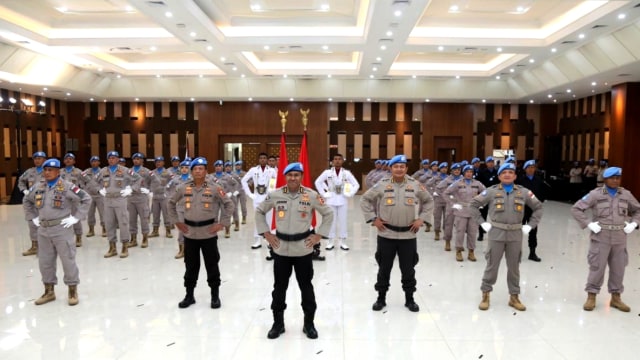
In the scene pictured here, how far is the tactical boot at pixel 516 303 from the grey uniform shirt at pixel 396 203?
1.49 metres

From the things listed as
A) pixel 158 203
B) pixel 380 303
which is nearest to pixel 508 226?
pixel 380 303

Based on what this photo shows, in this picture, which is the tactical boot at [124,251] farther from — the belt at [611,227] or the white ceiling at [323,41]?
the belt at [611,227]

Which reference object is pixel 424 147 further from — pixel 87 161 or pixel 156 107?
pixel 87 161

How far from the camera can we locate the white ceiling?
10.4m

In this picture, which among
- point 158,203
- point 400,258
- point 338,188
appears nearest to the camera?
point 400,258

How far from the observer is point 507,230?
5.18 metres

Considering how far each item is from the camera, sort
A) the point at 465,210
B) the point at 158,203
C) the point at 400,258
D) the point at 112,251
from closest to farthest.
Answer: the point at 400,258
the point at 465,210
the point at 112,251
the point at 158,203

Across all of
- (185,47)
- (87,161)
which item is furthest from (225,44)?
(87,161)

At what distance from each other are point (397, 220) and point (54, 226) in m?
4.25

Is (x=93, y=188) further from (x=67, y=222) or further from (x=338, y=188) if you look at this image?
(x=338, y=188)

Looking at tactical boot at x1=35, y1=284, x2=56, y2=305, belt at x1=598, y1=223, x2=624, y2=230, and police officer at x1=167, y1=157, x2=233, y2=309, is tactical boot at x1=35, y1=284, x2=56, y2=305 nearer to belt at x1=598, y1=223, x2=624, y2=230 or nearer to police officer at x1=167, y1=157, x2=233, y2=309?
police officer at x1=167, y1=157, x2=233, y2=309

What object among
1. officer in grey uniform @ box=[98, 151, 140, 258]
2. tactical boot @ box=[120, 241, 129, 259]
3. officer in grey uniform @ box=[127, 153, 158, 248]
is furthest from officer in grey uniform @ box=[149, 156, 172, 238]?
tactical boot @ box=[120, 241, 129, 259]

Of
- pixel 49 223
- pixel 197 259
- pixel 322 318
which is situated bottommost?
pixel 322 318

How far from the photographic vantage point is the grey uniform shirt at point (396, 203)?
16.5ft
